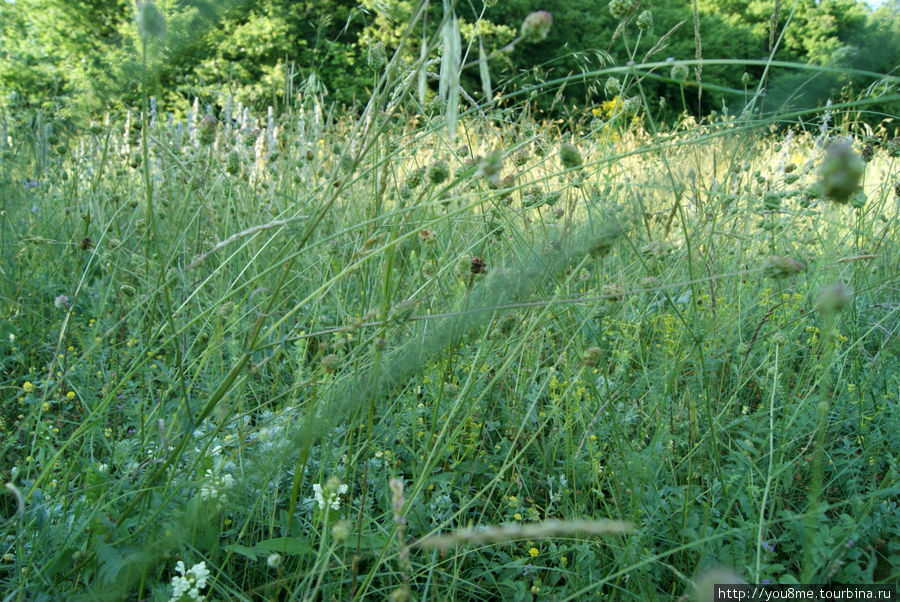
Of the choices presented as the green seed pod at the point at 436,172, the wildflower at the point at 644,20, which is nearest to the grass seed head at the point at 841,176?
the green seed pod at the point at 436,172

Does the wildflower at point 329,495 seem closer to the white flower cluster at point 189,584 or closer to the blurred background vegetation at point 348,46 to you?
the white flower cluster at point 189,584

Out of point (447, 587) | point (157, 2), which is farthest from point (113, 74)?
point (447, 587)

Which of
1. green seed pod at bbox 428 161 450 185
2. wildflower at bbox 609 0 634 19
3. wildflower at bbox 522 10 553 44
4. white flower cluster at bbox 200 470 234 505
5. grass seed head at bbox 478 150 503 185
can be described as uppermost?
wildflower at bbox 609 0 634 19

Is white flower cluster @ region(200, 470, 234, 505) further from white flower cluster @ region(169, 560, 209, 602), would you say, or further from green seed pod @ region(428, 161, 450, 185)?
green seed pod @ region(428, 161, 450, 185)

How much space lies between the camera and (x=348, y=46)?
672 cm

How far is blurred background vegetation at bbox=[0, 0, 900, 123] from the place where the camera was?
0.90 meters

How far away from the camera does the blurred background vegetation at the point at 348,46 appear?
0.90 metres

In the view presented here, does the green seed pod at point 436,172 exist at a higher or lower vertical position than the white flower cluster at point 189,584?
higher

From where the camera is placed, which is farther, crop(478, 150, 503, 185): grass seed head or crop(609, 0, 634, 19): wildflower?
crop(609, 0, 634, 19): wildflower

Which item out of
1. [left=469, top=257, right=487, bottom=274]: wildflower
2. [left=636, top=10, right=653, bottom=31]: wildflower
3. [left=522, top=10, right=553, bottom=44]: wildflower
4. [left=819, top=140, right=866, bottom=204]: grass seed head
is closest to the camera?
[left=819, top=140, right=866, bottom=204]: grass seed head

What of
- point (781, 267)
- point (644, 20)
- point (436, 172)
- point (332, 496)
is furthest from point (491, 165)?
point (644, 20)

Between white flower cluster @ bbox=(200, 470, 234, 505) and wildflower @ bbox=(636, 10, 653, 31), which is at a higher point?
wildflower @ bbox=(636, 10, 653, 31)

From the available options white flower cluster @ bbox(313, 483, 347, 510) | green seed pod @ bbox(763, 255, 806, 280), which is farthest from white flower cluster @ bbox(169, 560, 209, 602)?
green seed pod @ bbox(763, 255, 806, 280)

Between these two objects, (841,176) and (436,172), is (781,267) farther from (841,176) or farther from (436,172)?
A: (436,172)
